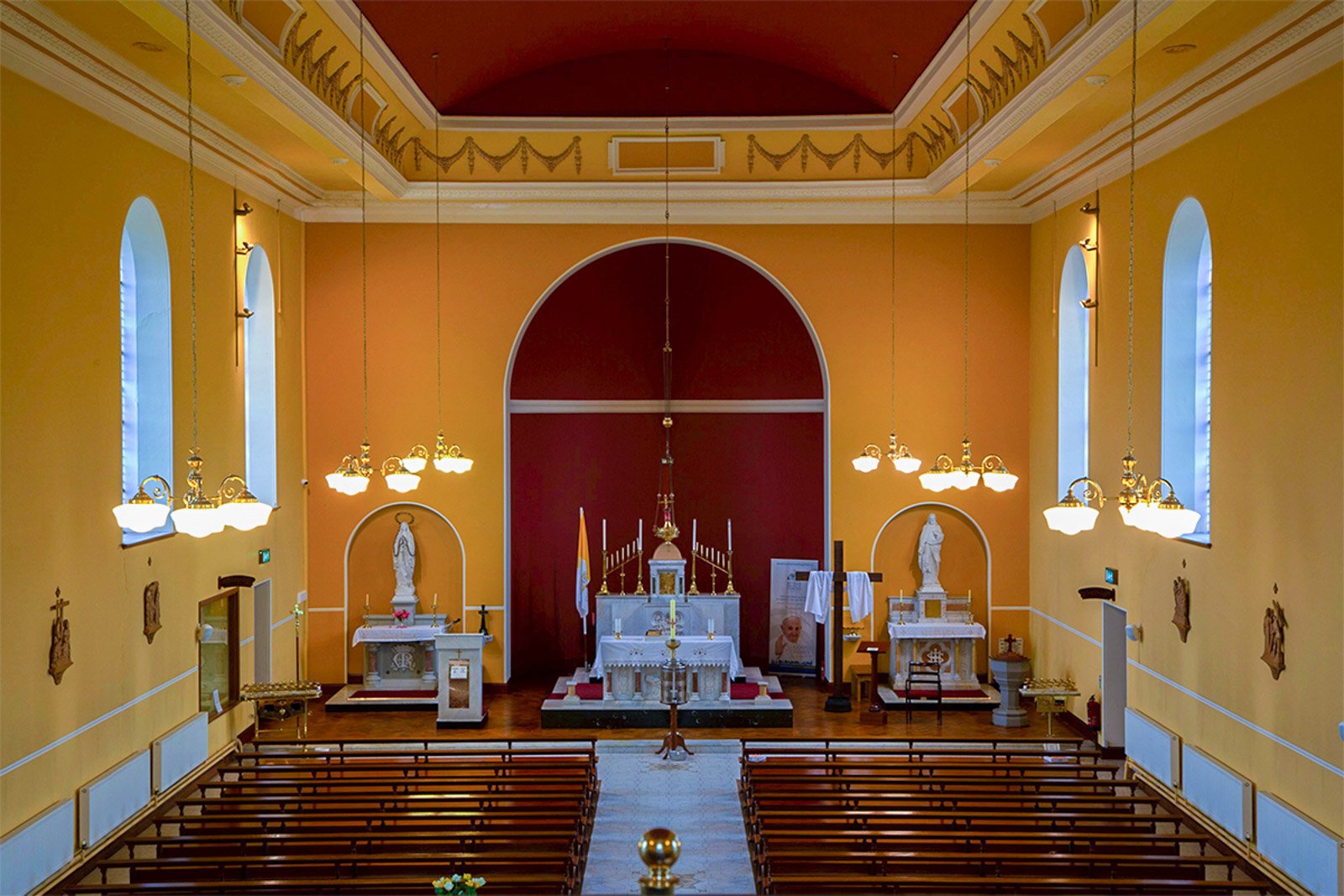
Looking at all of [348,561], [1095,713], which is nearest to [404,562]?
[348,561]

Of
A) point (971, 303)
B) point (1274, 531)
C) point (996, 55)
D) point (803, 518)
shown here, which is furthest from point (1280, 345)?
point (803, 518)

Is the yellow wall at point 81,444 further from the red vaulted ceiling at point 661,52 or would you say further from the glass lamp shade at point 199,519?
the red vaulted ceiling at point 661,52

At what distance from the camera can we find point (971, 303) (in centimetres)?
1645

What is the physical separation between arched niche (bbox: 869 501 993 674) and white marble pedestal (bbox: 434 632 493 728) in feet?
18.9

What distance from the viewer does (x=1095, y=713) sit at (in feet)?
44.6

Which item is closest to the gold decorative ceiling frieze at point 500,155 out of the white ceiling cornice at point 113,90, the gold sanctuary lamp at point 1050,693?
the white ceiling cornice at point 113,90

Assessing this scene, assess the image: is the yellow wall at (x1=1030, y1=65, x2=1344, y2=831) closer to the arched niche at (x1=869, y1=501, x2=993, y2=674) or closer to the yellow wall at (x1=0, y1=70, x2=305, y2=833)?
the arched niche at (x1=869, y1=501, x2=993, y2=674)

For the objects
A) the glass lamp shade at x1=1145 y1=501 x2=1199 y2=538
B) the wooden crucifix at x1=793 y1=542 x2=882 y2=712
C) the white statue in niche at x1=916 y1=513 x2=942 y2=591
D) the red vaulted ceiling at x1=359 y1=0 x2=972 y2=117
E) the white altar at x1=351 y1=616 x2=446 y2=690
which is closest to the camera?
the glass lamp shade at x1=1145 y1=501 x2=1199 y2=538

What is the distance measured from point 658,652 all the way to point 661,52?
807 centimetres

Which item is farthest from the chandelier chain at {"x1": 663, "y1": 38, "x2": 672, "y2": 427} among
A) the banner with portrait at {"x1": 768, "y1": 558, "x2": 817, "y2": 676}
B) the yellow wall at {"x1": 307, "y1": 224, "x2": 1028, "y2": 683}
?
the banner with portrait at {"x1": 768, "y1": 558, "x2": 817, "y2": 676}

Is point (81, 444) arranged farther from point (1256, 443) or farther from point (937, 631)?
point (937, 631)

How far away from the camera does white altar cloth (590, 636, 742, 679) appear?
15039 millimetres

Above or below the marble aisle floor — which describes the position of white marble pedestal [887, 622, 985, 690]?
above

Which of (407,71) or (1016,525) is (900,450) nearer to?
(1016,525)
